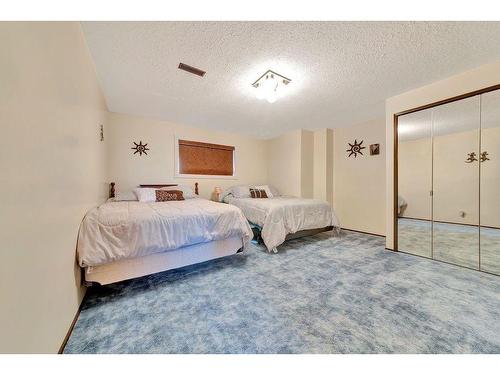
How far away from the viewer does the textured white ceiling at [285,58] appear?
148cm

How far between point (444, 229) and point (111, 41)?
166 inches

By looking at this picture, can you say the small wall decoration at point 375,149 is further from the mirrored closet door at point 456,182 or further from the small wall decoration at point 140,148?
the small wall decoration at point 140,148

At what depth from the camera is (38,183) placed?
0.87m

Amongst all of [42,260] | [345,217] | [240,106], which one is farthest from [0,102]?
[345,217]

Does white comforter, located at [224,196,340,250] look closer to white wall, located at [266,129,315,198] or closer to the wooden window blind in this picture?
white wall, located at [266,129,315,198]

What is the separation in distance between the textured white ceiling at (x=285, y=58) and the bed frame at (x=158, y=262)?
195cm

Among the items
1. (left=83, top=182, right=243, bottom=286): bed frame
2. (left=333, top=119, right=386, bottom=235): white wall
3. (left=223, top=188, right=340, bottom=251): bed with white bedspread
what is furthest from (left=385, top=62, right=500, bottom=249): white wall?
(left=83, top=182, right=243, bottom=286): bed frame

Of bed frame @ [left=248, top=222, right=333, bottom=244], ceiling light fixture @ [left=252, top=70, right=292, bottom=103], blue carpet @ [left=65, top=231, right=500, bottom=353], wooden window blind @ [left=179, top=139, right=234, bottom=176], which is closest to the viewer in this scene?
blue carpet @ [left=65, top=231, right=500, bottom=353]

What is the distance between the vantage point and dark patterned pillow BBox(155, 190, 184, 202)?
9.74 feet

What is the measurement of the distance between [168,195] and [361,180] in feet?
12.2

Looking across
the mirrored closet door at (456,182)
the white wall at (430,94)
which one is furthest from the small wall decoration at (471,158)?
the white wall at (430,94)

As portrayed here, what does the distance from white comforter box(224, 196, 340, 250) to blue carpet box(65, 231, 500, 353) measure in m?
0.55

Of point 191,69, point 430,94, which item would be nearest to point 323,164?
point 430,94
